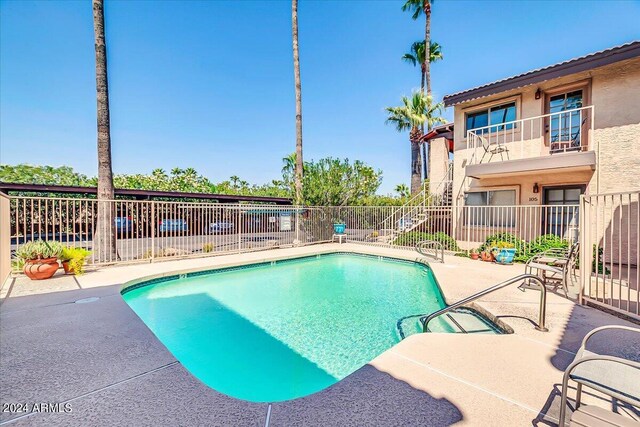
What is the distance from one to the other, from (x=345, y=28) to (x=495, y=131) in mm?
11119

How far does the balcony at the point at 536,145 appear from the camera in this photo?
9.20 meters

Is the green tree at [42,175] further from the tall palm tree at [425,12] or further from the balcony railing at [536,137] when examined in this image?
the balcony railing at [536,137]

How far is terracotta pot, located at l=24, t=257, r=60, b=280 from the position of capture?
6.39m

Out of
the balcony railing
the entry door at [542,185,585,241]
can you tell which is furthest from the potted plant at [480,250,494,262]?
the balcony railing

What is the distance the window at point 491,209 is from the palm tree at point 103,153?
13073 mm

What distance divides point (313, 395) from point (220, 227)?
10.7 meters

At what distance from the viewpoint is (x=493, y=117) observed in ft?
39.5

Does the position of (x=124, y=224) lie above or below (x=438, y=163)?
below

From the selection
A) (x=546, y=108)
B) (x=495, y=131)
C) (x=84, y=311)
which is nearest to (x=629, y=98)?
(x=546, y=108)

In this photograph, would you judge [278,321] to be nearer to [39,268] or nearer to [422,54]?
[39,268]

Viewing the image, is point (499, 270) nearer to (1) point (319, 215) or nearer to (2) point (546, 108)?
(2) point (546, 108)

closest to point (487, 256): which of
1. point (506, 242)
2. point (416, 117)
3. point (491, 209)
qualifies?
point (506, 242)

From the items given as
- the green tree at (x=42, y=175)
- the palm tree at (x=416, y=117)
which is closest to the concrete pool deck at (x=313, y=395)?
the palm tree at (x=416, y=117)

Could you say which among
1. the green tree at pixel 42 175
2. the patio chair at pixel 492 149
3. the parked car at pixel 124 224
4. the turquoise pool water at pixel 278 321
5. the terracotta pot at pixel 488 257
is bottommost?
the turquoise pool water at pixel 278 321
